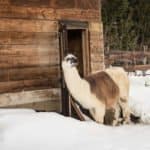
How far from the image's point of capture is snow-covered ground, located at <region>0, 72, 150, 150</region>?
6.85 metres

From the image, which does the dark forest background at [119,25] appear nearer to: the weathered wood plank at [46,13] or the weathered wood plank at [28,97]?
the weathered wood plank at [46,13]

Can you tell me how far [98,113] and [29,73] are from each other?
1509 mm

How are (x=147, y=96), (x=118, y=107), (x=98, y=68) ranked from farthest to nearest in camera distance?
(x=147, y=96) → (x=98, y=68) → (x=118, y=107)

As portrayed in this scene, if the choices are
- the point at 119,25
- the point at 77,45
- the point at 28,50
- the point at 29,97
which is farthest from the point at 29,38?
the point at 119,25

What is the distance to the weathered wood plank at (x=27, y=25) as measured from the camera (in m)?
8.63

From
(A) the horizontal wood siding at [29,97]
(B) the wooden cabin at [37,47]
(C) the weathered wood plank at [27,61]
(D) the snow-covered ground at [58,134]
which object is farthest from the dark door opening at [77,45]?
(D) the snow-covered ground at [58,134]

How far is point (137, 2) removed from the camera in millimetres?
26453

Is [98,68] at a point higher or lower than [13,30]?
lower

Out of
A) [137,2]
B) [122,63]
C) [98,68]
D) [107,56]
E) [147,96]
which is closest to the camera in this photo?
[98,68]

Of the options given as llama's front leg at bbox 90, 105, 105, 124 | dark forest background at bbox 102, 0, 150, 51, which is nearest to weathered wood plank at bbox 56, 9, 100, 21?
llama's front leg at bbox 90, 105, 105, 124

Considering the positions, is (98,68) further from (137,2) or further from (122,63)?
(137,2)

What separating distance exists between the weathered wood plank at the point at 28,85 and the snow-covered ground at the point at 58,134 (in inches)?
19.5

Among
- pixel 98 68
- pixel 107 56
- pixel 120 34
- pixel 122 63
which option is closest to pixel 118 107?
pixel 98 68

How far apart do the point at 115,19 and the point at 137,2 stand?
235 centimetres
